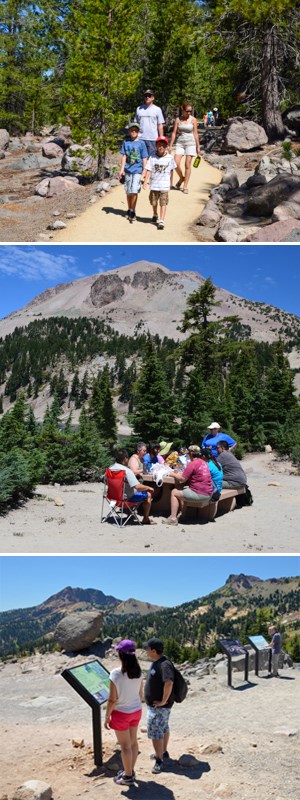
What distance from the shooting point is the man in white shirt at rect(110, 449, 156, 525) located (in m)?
9.56

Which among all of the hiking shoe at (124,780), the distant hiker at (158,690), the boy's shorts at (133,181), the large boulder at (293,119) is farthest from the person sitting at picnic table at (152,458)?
the large boulder at (293,119)

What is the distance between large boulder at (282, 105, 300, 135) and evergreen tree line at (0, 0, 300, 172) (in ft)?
2.13

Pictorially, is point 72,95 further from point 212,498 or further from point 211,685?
point 211,685

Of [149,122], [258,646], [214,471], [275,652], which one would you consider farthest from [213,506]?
[149,122]

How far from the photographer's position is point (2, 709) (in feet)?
31.5

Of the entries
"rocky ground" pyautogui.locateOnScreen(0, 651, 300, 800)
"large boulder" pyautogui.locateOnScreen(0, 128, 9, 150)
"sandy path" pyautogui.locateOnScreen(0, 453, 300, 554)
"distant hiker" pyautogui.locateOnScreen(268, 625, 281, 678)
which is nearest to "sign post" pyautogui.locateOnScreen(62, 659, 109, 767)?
"rocky ground" pyautogui.locateOnScreen(0, 651, 300, 800)

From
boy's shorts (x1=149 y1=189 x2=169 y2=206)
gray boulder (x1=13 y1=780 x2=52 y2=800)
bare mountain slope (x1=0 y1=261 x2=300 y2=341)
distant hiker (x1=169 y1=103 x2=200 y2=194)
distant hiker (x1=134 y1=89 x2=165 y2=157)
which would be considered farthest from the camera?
bare mountain slope (x1=0 y1=261 x2=300 y2=341)

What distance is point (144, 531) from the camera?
9.70 m

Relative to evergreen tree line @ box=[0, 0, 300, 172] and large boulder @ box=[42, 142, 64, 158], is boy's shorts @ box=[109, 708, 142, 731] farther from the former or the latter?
large boulder @ box=[42, 142, 64, 158]

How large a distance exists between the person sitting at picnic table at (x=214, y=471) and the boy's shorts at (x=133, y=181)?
18.0 feet

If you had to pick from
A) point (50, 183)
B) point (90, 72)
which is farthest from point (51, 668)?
point (90, 72)

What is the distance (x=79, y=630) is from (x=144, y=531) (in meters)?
3.34

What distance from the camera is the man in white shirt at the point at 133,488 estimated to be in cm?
956

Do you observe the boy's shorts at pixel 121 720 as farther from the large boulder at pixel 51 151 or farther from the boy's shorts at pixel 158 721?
the large boulder at pixel 51 151
